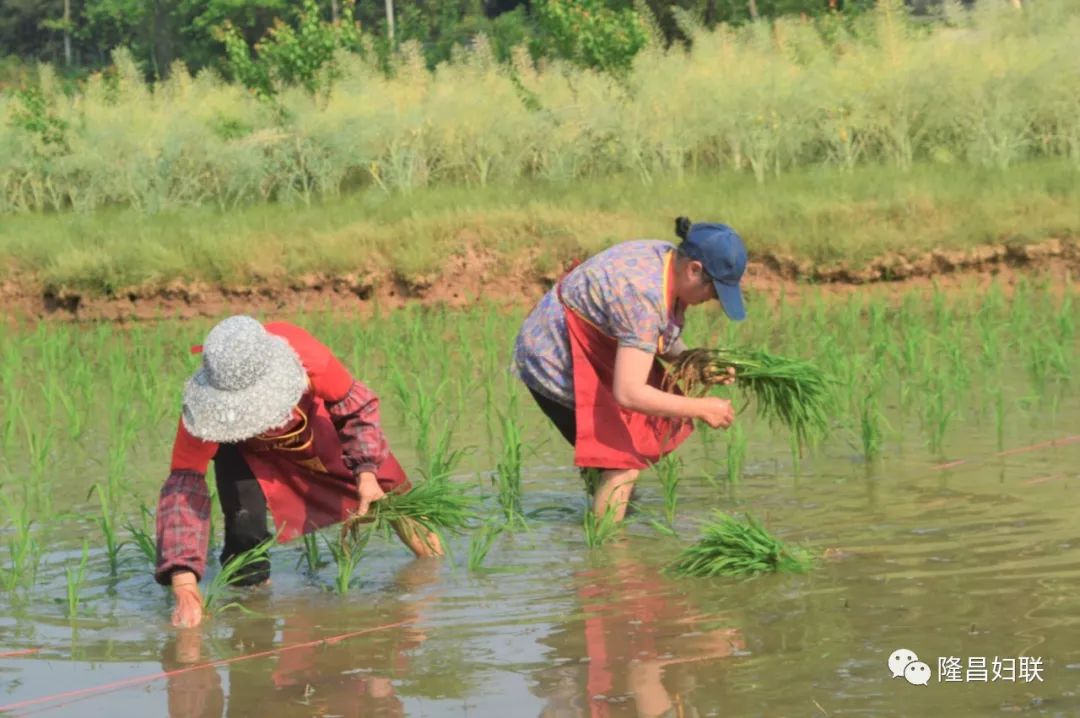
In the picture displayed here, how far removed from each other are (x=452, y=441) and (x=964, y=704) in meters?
3.39

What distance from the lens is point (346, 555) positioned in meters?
4.25

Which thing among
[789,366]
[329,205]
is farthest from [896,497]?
[329,205]

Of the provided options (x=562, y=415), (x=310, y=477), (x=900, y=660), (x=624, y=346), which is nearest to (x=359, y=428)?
(x=310, y=477)

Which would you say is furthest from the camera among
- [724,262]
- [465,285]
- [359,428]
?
[465,285]

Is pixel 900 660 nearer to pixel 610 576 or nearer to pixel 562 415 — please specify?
pixel 610 576

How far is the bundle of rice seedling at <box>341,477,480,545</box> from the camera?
4180 millimetres

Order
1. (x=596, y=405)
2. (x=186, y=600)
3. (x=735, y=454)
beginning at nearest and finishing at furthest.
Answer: (x=186, y=600), (x=596, y=405), (x=735, y=454)

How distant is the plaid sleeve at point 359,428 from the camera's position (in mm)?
4027

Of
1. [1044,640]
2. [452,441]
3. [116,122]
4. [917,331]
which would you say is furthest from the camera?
[116,122]

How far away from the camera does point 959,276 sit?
8766mm

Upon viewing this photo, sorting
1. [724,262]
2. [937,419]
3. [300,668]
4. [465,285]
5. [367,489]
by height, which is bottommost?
[465,285]

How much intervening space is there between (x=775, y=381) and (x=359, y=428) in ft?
4.79

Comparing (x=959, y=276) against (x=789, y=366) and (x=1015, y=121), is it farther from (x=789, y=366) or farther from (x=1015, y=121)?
(x=789, y=366)

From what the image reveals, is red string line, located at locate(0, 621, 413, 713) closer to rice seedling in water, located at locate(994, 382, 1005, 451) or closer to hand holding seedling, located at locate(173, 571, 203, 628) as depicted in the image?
hand holding seedling, located at locate(173, 571, 203, 628)
